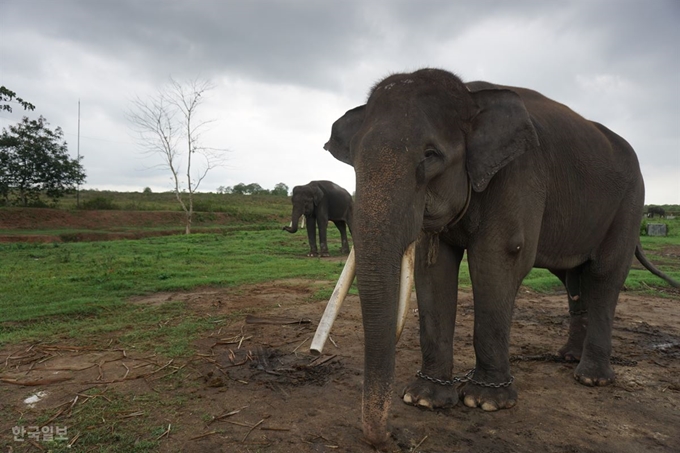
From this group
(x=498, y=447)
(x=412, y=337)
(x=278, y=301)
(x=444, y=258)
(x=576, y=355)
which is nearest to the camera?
(x=498, y=447)

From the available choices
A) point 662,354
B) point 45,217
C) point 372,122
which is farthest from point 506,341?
point 45,217

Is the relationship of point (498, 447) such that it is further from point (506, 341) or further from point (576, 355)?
point (576, 355)

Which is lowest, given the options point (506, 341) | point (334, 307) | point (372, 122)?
point (506, 341)

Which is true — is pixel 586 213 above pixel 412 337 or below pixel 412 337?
above

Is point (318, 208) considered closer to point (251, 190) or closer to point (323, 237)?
point (323, 237)

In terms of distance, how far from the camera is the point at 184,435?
113 inches

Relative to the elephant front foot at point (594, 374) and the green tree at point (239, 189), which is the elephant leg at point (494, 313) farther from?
the green tree at point (239, 189)

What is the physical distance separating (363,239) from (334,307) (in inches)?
19.1

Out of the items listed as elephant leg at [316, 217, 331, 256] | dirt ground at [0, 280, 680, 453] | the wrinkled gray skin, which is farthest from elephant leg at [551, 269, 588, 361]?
elephant leg at [316, 217, 331, 256]

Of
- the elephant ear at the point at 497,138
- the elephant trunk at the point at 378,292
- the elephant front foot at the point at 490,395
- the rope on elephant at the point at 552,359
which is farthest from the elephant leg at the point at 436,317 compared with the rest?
the rope on elephant at the point at 552,359

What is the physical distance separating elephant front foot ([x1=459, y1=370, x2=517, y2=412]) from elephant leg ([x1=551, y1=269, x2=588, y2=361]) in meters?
1.59

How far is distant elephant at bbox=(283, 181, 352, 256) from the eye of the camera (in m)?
15.4

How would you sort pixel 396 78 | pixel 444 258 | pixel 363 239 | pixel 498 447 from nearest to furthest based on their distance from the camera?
pixel 363 239, pixel 498 447, pixel 396 78, pixel 444 258

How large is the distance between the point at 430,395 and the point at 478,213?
142cm
